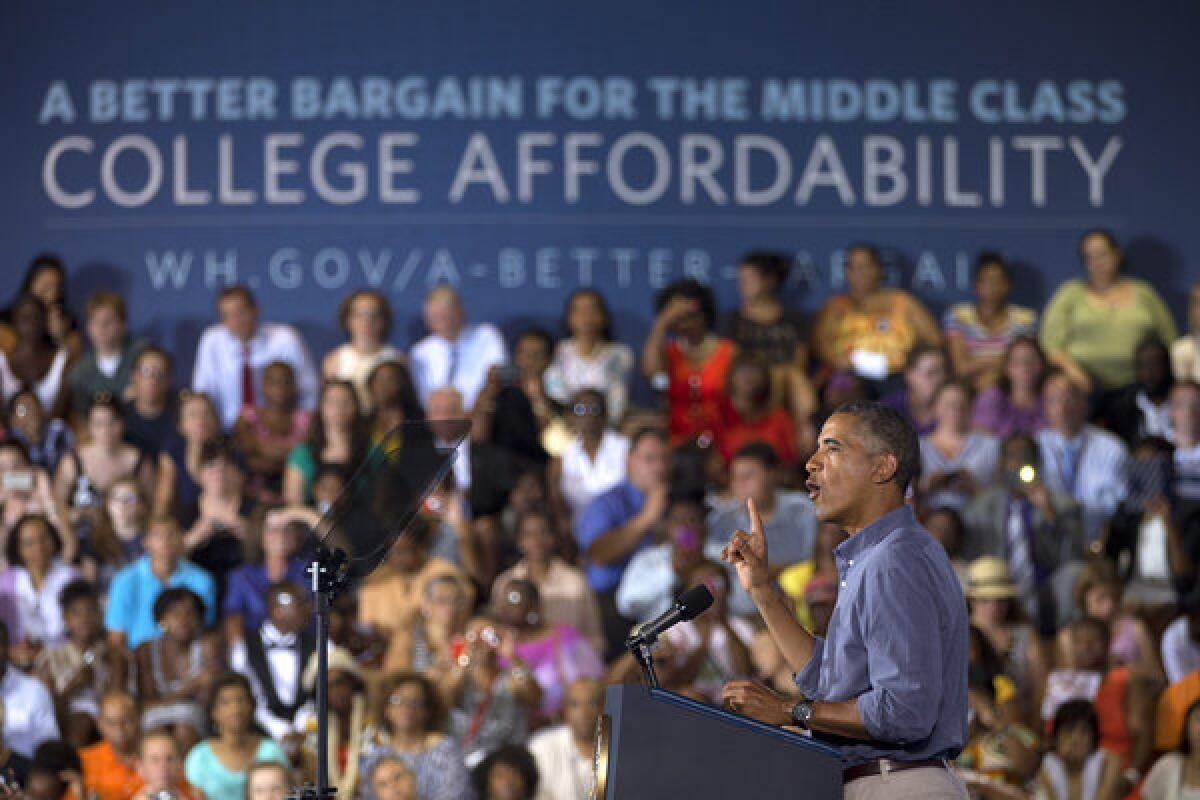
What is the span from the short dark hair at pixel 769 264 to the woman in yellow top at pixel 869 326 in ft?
0.98

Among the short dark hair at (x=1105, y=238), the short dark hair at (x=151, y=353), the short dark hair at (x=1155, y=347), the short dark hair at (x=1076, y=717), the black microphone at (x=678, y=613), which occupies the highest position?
the short dark hair at (x=1105, y=238)

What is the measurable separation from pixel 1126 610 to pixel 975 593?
69 centimetres

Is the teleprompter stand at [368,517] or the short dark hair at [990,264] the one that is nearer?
the teleprompter stand at [368,517]

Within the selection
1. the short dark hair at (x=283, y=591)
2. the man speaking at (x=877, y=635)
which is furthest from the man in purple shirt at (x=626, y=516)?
the man speaking at (x=877, y=635)

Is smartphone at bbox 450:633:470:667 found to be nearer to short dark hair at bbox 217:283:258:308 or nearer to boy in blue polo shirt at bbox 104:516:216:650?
boy in blue polo shirt at bbox 104:516:216:650

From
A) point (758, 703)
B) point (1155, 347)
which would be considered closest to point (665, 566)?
point (1155, 347)

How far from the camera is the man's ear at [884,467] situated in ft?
12.6

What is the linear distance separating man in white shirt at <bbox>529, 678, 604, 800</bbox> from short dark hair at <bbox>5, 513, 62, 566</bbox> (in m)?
2.58

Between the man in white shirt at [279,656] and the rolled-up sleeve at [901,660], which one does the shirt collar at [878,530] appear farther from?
the man in white shirt at [279,656]

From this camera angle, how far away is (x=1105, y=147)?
38.1 feet

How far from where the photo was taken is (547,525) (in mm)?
8984

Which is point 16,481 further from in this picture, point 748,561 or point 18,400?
point 748,561

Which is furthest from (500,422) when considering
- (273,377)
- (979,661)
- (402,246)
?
(979,661)

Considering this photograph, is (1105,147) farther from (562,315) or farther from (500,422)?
(500,422)
